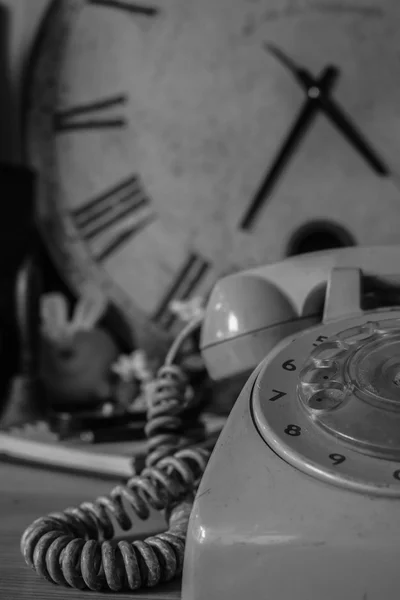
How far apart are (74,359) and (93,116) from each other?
486 millimetres

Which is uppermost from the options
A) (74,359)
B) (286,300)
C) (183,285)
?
(286,300)

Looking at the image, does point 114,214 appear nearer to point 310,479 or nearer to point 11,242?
point 11,242

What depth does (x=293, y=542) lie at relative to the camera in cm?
30

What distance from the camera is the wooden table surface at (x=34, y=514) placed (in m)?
0.38

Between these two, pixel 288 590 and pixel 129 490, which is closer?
pixel 288 590

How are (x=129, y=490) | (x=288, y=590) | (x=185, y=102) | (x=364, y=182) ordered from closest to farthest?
(x=288, y=590) → (x=129, y=490) → (x=364, y=182) → (x=185, y=102)

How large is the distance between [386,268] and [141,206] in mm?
729

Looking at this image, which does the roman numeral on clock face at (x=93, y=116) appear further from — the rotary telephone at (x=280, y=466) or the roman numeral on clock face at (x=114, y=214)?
the rotary telephone at (x=280, y=466)

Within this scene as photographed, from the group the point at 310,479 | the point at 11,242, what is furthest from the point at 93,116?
the point at 310,479

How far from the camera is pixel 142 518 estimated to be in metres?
0.47

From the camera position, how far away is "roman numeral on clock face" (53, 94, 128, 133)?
1202 millimetres

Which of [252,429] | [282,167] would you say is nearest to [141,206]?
[282,167]

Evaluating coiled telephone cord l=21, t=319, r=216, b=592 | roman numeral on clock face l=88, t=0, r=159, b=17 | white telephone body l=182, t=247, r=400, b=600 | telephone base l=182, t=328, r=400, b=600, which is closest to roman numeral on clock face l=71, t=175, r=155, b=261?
roman numeral on clock face l=88, t=0, r=159, b=17

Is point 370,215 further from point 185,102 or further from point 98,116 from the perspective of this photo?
point 98,116
